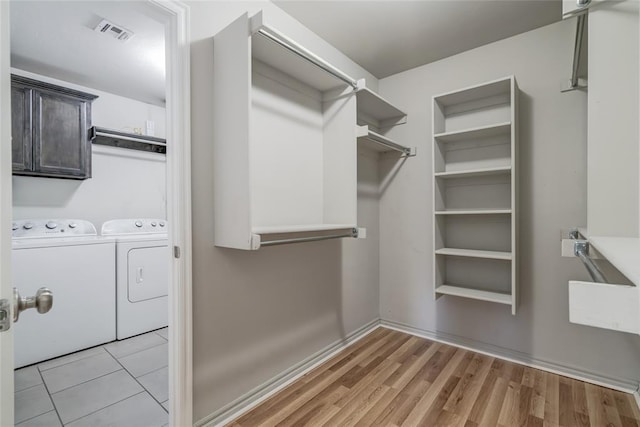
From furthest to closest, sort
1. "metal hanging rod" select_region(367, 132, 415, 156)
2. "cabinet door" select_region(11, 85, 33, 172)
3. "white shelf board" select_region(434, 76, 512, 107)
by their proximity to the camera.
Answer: "cabinet door" select_region(11, 85, 33, 172) < "metal hanging rod" select_region(367, 132, 415, 156) < "white shelf board" select_region(434, 76, 512, 107)

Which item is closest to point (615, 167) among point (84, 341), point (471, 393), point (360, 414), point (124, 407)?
point (471, 393)

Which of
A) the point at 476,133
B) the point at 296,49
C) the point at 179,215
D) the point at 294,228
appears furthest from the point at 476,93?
the point at 179,215

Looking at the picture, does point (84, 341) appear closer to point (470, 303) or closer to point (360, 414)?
point (360, 414)

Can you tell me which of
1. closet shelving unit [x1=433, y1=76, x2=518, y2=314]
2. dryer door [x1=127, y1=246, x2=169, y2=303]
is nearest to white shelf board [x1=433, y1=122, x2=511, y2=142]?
Result: closet shelving unit [x1=433, y1=76, x2=518, y2=314]

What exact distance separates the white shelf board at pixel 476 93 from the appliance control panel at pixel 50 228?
342 centimetres

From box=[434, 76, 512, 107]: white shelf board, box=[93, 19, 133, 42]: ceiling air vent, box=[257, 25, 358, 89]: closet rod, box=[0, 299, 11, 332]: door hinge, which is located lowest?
box=[0, 299, 11, 332]: door hinge

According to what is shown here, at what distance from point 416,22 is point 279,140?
1.26 m

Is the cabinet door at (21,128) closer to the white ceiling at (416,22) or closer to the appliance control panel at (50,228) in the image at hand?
the appliance control panel at (50,228)

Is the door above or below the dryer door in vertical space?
above

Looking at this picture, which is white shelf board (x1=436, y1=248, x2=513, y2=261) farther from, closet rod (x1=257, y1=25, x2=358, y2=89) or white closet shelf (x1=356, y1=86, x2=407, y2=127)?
closet rod (x1=257, y1=25, x2=358, y2=89)

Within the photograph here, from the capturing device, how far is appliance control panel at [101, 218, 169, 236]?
3146 mm

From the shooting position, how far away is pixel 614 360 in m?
1.92

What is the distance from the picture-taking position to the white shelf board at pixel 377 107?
2311mm

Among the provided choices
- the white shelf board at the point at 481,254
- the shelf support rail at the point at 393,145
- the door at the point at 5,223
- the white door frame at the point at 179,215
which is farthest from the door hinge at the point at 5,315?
the white shelf board at the point at 481,254
